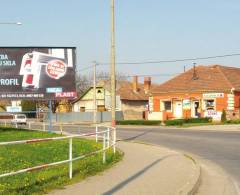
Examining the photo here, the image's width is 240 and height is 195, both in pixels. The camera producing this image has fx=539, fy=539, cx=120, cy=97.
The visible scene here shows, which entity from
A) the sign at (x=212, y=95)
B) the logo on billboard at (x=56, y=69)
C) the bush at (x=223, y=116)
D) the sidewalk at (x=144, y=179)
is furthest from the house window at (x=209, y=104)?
the sidewalk at (x=144, y=179)

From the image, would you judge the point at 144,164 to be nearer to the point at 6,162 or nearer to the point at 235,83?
the point at 6,162

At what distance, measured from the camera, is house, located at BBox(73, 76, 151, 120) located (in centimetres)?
7391

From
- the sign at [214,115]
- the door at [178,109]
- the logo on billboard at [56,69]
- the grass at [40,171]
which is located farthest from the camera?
the door at [178,109]

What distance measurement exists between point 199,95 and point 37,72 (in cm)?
3061

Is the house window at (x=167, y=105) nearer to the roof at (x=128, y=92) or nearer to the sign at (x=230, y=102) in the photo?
the sign at (x=230, y=102)

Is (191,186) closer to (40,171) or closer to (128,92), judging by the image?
(40,171)

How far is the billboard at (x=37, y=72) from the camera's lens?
2977 cm

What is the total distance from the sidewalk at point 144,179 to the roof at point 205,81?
40336mm

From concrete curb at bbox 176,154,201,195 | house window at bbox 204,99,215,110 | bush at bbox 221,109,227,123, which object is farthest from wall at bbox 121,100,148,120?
concrete curb at bbox 176,154,201,195

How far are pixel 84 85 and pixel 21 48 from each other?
76.9 metres

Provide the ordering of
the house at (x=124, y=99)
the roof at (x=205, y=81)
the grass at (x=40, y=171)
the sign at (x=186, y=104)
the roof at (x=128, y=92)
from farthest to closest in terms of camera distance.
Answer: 1. the roof at (x=128, y=92)
2. the house at (x=124, y=99)
3. the roof at (x=205, y=81)
4. the sign at (x=186, y=104)
5. the grass at (x=40, y=171)

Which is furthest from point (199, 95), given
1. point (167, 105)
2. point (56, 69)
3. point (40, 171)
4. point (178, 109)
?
point (40, 171)

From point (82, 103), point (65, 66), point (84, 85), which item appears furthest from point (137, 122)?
point (84, 85)

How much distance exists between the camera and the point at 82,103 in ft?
267
